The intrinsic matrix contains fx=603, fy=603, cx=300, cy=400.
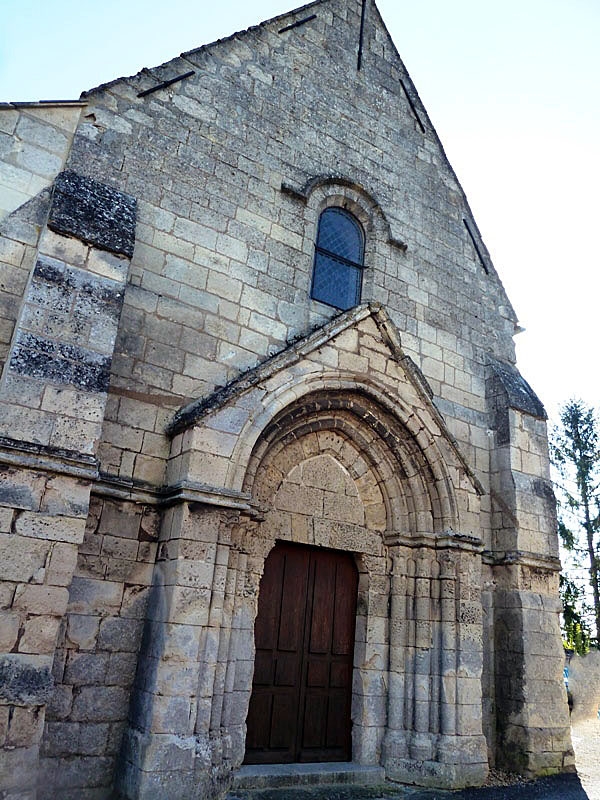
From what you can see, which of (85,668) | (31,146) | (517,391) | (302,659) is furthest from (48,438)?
(517,391)

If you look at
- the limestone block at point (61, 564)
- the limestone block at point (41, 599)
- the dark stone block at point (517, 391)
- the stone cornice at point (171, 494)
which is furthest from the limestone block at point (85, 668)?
the dark stone block at point (517, 391)

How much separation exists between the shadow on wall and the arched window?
24.8ft

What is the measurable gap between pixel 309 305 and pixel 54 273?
2969 millimetres

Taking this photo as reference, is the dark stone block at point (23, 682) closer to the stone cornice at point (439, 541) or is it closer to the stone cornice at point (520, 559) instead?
the stone cornice at point (439, 541)

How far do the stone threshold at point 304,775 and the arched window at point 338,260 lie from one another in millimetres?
4863

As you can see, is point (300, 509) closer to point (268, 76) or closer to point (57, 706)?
point (57, 706)

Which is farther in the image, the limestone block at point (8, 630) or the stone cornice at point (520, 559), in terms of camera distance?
the stone cornice at point (520, 559)

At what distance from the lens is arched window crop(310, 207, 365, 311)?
24.3 feet

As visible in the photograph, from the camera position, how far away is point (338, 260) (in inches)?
302

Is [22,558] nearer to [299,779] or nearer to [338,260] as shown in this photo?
[299,779]

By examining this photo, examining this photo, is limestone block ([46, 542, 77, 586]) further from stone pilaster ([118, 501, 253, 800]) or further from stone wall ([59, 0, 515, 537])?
stone wall ([59, 0, 515, 537])

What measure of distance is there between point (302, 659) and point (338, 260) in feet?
15.4

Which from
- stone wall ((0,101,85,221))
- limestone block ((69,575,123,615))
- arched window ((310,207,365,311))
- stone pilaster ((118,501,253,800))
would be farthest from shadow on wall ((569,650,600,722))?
stone wall ((0,101,85,221))

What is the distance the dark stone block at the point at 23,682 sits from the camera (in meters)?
3.88
